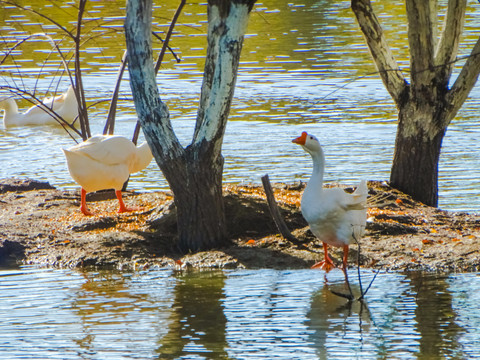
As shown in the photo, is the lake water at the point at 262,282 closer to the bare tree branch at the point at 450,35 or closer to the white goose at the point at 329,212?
the white goose at the point at 329,212

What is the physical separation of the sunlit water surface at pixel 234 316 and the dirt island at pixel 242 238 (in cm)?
32

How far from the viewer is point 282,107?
58.7ft

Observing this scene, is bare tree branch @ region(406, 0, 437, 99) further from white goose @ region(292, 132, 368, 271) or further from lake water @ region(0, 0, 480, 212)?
white goose @ region(292, 132, 368, 271)

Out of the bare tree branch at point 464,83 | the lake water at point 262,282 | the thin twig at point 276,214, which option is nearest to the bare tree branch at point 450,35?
the bare tree branch at point 464,83

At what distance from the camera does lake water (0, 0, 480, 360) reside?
5.86m

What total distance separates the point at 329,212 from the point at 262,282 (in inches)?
34.2

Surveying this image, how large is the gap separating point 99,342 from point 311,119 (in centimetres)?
1149

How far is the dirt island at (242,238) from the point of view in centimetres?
793

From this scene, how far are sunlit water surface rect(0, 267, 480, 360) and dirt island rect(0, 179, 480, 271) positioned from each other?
1.05ft

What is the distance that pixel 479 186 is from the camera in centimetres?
1173

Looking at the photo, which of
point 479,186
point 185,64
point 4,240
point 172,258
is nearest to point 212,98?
point 172,258

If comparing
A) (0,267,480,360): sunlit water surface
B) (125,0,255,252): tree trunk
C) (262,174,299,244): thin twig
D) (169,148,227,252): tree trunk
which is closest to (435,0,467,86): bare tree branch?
(262,174,299,244): thin twig

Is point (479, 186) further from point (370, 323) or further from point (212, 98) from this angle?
point (370, 323)

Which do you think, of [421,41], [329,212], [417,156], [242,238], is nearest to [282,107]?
[417,156]
